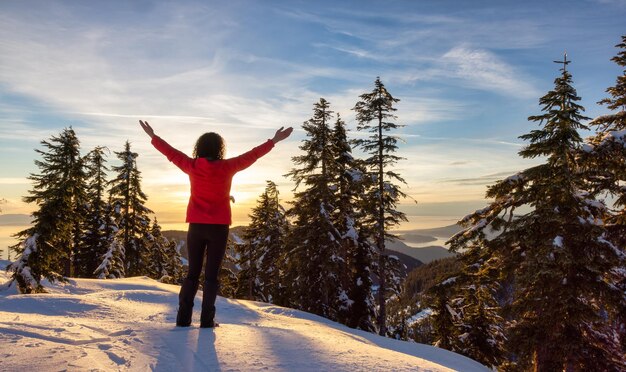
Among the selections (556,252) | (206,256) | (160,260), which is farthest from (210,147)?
(160,260)

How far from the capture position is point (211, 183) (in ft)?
16.3

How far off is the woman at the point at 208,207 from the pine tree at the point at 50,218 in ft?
51.1

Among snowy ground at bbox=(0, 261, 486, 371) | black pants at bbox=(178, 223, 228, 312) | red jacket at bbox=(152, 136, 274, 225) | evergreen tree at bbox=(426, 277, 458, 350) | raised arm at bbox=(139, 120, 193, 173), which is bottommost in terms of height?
evergreen tree at bbox=(426, 277, 458, 350)

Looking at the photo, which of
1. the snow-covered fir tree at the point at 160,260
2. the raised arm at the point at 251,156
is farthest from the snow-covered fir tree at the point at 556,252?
the snow-covered fir tree at the point at 160,260

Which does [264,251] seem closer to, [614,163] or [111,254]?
[111,254]

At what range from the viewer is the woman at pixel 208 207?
4945 mm

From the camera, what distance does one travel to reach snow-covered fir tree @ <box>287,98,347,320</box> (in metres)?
25.1

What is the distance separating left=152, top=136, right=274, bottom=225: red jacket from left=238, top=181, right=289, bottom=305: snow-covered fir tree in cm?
2773

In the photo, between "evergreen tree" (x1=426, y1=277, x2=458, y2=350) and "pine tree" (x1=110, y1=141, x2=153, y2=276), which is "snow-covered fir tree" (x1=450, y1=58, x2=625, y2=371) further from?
"pine tree" (x1=110, y1=141, x2=153, y2=276)

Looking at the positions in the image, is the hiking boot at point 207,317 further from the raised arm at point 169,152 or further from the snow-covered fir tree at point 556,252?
the snow-covered fir tree at point 556,252

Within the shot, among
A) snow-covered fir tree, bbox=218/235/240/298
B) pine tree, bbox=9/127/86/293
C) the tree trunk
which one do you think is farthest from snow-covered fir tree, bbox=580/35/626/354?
snow-covered fir tree, bbox=218/235/240/298

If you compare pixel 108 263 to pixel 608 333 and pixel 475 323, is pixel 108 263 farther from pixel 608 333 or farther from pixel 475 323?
pixel 608 333

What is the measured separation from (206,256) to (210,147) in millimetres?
1415

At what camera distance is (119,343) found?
12.8 ft
